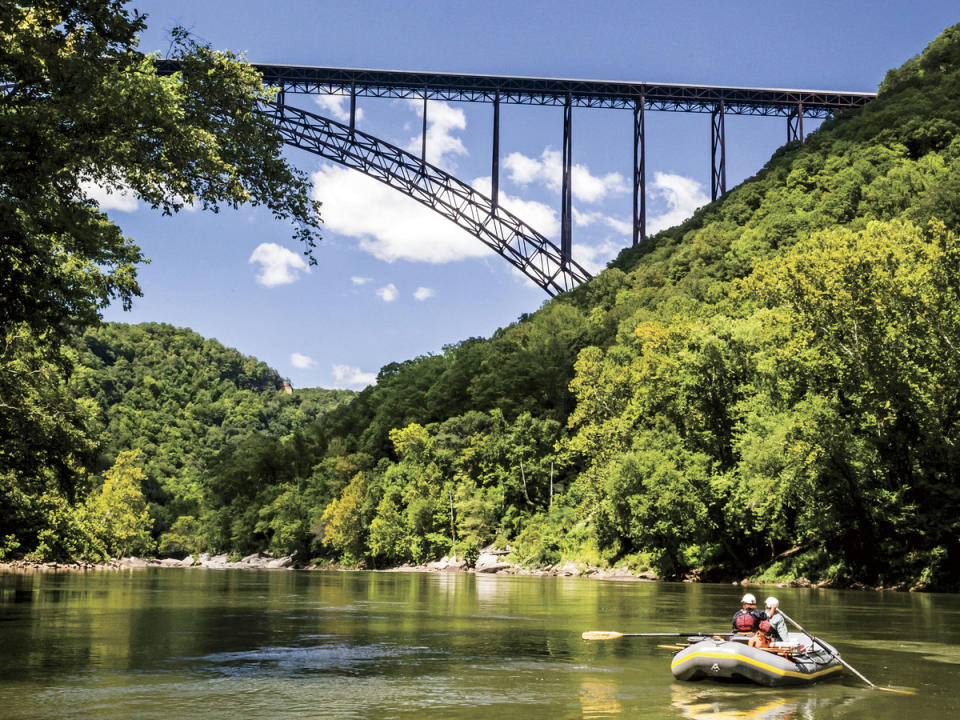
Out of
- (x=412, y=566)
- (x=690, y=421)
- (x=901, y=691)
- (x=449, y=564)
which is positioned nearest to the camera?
(x=901, y=691)

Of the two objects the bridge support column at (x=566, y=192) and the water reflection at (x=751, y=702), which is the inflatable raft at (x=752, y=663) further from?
the bridge support column at (x=566, y=192)

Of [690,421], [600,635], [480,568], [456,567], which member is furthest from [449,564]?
[600,635]

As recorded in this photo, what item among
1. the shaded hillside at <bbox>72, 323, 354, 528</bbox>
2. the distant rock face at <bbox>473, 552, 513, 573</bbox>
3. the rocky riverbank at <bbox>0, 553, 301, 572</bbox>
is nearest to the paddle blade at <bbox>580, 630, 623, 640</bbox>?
the rocky riverbank at <bbox>0, 553, 301, 572</bbox>

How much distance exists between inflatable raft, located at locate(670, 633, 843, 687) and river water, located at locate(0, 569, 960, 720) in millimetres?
249

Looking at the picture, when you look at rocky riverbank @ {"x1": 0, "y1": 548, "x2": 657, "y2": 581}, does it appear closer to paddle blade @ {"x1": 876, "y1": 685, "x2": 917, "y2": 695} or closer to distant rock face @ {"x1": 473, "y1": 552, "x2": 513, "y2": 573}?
distant rock face @ {"x1": 473, "y1": 552, "x2": 513, "y2": 573}

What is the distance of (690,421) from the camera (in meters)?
51.1

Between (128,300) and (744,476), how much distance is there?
28313mm

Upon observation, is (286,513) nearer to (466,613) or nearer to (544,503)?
(544,503)

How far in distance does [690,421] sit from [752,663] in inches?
1498

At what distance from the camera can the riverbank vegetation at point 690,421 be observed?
112 ft

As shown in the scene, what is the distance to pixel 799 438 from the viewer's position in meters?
35.1

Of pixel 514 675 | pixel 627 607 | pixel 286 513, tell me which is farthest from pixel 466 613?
pixel 286 513

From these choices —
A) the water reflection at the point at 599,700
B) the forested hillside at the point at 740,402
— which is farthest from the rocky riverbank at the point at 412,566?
the water reflection at the point at 599,700

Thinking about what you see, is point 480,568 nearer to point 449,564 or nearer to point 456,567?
point 456,567
